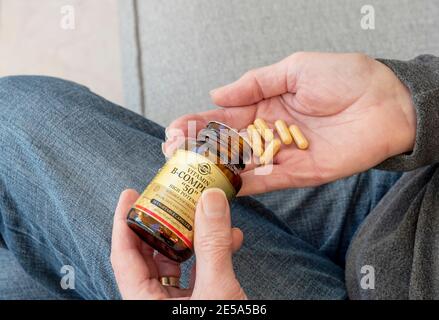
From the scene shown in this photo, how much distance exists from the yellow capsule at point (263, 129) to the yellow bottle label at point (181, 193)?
8.6 inches

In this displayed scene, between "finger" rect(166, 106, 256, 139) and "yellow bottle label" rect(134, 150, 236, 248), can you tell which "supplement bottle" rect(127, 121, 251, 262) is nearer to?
"yellow bottle label" rect(134, 150, 236, 248)

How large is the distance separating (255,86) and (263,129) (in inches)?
2.7

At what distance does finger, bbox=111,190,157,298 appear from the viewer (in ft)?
1.82

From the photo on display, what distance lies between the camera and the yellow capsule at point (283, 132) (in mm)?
751

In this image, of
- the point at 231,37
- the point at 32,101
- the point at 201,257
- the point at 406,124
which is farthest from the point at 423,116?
the point at 231,37

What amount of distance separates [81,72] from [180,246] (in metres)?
1.06

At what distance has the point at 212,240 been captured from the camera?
1.70 feet

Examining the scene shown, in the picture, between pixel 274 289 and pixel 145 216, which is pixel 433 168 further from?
pixel 145 216

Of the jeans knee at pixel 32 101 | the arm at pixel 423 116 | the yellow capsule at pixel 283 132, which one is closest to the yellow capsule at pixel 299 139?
the yellow capsule at pixel 283 132

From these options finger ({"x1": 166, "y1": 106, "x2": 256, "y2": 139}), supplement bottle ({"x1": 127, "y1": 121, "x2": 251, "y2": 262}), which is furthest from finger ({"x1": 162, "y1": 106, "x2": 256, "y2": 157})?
supplement bottle ({"x1": 127, "y1": 121, "x2": 251, "y2": 262})

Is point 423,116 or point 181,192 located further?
point 423,116

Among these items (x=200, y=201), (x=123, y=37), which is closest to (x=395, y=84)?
(x=200, y=201)

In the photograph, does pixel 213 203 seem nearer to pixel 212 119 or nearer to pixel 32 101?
pixel 212 119

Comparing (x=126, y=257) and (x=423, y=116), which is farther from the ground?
(x=423, y=116)
